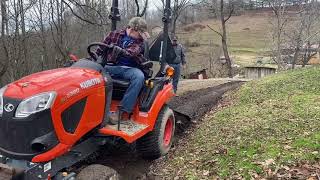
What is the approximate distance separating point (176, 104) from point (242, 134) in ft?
12.6

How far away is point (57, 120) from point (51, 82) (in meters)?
0.39

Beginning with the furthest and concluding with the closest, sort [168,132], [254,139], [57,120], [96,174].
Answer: [168,132] < [254,139] < [96,174] < [57,120]

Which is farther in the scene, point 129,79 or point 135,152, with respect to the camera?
point 135,152

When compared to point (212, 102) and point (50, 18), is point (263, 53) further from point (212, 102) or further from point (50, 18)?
point (212, 102)

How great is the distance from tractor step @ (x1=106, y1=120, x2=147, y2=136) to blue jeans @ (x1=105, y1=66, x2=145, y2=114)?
17 cm

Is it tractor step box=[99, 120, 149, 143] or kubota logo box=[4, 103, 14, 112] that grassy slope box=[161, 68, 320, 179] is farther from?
kubota logo box=[4, 103, 14, 112]

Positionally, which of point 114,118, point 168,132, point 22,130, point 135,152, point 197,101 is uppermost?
point 22,130

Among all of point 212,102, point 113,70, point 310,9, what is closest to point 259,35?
point 310,9

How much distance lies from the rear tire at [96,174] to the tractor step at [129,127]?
625 mm

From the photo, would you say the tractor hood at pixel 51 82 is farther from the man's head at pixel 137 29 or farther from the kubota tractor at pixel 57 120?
the man's head at pixel 137 29

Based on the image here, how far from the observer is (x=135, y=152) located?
680cm

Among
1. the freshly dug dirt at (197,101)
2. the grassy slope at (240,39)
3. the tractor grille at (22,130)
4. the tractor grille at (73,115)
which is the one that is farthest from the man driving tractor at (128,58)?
the grassy slope at (240,39)

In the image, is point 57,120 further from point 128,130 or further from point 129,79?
point 129,79

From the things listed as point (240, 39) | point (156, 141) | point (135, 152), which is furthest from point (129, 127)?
point (240, 39)
